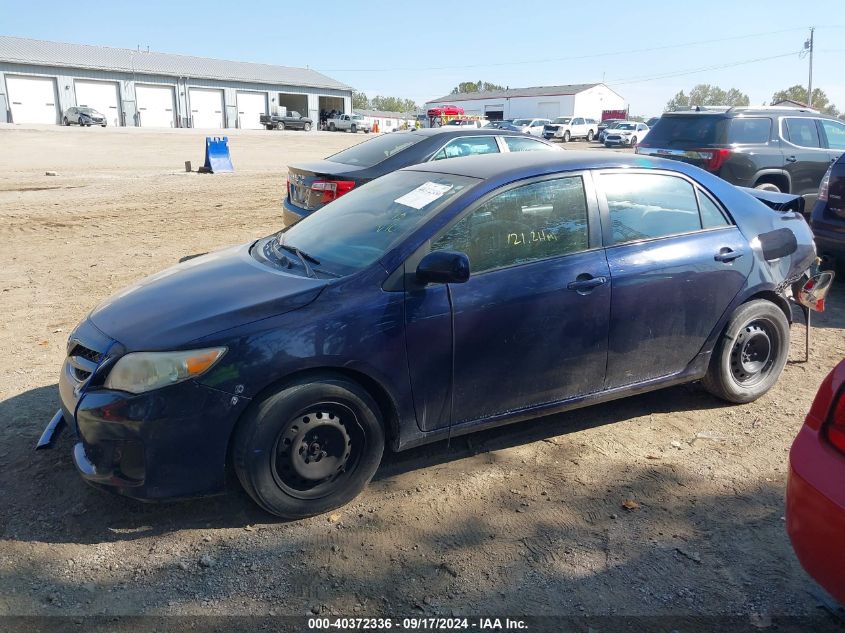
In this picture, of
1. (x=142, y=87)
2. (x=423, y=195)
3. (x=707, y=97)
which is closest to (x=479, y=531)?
(x=423, y=195)

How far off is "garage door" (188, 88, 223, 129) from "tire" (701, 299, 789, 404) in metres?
61.6

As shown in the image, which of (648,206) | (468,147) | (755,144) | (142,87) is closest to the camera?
(648,206)

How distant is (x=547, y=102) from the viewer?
→ 88500 mm

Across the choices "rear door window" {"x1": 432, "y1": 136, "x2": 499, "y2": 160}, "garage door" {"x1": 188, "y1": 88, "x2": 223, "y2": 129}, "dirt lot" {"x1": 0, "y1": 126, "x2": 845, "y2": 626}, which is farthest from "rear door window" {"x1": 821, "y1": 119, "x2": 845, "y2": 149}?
"garage door" {"x1": 188, "y1": 88, "x2": 223, "y2": 129}

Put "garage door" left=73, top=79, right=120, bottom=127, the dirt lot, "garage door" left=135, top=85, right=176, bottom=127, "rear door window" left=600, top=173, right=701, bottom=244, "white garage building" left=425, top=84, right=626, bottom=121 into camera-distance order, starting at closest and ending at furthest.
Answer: the dirt lot < "rear door window" left=600, top=173, right=701, bottom=244 < "garage door" left=73, top=79, right=120, bottom=127 < "garage door" left=135, top=85, right=176, bottom=127 < "white garage building" left=425, top=84, right=626, bottom=121

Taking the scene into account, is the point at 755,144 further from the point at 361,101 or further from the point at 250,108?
the point at 361,101

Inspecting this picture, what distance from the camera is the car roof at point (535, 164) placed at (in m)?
3.95

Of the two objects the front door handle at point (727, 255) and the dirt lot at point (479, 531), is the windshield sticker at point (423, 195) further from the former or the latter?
the front door handle at point (727, 255)

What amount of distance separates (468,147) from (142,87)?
183ft

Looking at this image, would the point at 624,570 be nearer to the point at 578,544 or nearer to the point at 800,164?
the point at 578,544

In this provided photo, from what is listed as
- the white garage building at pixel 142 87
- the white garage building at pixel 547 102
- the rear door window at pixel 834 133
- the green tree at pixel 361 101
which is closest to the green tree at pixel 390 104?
the green tree at pixel 361 101

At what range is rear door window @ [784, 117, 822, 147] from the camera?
417 inches

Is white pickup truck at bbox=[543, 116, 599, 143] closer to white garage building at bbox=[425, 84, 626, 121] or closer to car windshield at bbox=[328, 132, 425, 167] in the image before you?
white garage building at bbox=[425, 84, 626, 121]

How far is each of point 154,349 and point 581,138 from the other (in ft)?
186
